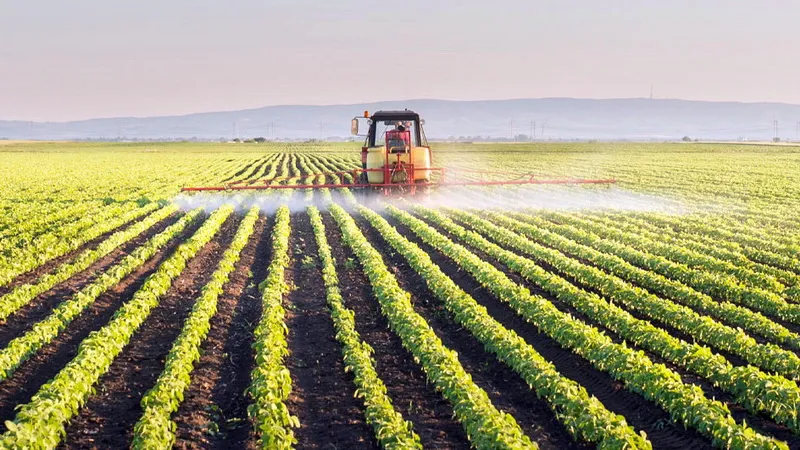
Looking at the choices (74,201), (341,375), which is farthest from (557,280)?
(74,201)

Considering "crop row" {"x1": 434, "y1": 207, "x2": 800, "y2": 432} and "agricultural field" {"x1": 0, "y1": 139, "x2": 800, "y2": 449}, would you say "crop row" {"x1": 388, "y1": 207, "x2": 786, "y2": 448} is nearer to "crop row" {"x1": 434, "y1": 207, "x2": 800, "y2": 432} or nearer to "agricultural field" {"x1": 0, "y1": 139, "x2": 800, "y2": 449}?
"agricultural field" {"x1": 0, "y1": 139, "x2": 800, "y2": 449}

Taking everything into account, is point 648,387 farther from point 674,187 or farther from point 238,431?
point 674,187

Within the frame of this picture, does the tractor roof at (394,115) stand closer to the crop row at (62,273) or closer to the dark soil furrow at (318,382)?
the crop row at (62,273)

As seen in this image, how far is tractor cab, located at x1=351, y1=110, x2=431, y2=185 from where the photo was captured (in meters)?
23.4

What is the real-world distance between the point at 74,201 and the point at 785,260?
22.9 m

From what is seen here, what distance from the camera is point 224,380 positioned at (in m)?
8.03

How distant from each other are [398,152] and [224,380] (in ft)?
52.4

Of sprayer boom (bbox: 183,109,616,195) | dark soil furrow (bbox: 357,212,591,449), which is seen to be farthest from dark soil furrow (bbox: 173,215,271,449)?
sprayer boom (bbox: 183,109,616,195)

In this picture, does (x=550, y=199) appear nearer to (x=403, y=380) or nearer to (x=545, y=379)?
(x=403, y=380)

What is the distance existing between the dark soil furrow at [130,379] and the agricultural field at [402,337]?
0.09 feet

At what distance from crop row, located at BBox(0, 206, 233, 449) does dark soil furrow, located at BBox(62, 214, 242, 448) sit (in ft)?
0.36

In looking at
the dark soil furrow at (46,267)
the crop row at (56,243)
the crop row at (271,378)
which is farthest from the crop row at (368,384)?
the crop row at (56,243)

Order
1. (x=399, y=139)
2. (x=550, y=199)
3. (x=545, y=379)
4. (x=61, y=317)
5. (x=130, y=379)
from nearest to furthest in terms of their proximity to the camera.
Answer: (x=545, y=379)
(x=130, y=379)
(x=61, y=317)
(x=399, y=139)
(x=550, y=199)

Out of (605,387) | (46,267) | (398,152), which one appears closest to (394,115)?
(398,152)
